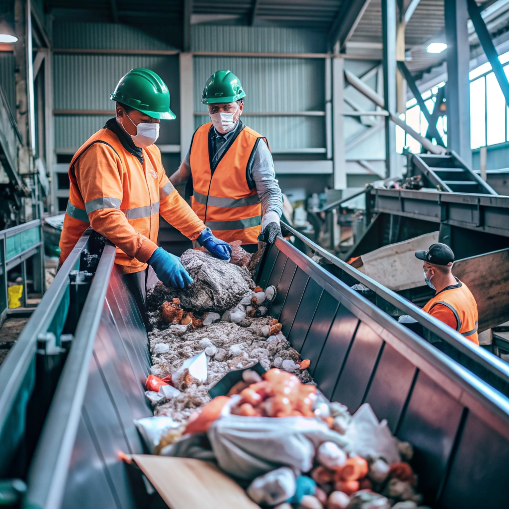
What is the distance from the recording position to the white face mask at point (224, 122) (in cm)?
326

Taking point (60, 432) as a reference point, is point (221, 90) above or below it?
above

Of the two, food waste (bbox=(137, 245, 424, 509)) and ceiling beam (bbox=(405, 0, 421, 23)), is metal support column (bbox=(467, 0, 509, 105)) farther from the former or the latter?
food waste (bbox=(137, 245, 424, 509))

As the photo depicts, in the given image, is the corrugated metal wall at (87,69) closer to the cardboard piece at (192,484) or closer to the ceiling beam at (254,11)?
the ceiling beam at (254,11)

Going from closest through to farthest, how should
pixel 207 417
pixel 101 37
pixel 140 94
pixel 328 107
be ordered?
1. pixel 207 417
2. pixel 140 94
3. pixel 101 37
4. pixel 328 107

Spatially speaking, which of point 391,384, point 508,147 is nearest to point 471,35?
point 508,147

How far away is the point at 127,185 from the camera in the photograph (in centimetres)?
250

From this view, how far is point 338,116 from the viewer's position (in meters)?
11.8

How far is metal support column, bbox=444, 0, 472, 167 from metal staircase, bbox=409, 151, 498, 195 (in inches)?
12.8

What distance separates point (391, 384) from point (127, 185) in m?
1.59

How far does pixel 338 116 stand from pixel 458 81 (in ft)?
14.8

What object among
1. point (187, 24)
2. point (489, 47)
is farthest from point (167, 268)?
point (187, 24)

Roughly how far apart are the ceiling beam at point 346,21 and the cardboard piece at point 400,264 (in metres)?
7.02

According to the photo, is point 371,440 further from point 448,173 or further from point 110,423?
point 448,173

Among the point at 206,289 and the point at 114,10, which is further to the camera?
the point at 114,10
